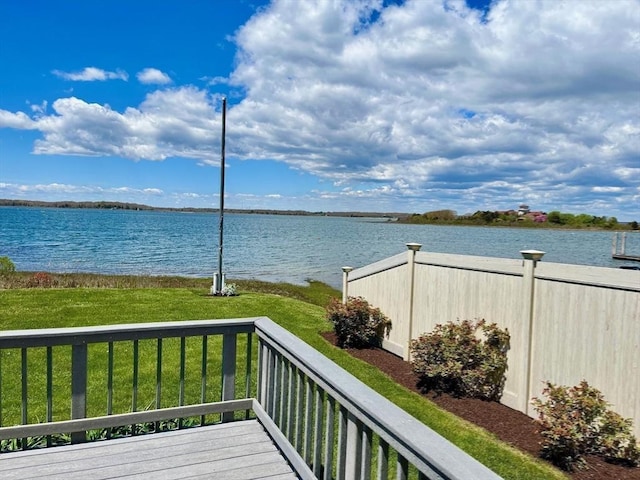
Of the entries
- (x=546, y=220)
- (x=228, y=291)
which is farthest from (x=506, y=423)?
(x=546, y=220)

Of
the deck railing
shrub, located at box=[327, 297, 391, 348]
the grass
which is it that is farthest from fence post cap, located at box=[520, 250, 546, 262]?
shrub, located at box=[327, 297, 391, 348]

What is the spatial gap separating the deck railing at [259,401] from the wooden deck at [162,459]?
0.11m

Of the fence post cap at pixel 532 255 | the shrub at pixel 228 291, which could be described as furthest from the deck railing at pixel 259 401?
the shrub at pixel 228 291

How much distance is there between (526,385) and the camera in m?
4.99

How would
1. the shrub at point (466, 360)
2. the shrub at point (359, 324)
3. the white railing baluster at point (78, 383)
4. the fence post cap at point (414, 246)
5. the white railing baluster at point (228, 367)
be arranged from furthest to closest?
the shrub at point (359, 324)
the fence post cap at point (414, 246)
the shrub at point (466, 360)
the white railing baluster at point (228, 367)
the white railing baluster at point (78, 383)

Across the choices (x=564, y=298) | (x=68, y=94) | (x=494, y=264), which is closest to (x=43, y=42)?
(x=68, y=94)

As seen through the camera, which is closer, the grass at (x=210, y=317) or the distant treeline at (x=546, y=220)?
the grass at (x=210, y=317)

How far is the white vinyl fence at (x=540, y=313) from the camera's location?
3955 millimetres

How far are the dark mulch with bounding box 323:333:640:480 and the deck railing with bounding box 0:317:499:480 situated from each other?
1444 mm

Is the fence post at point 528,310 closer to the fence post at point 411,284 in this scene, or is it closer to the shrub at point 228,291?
the fence post at point 411,284

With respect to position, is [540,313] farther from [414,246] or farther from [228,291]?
[228,291]

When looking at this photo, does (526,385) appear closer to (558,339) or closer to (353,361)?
(558,339)

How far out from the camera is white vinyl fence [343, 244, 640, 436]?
13.0 feet

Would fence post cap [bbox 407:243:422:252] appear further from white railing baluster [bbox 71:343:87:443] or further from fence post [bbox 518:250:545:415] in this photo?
white railing baluster [bbox 71:343:87:443]
